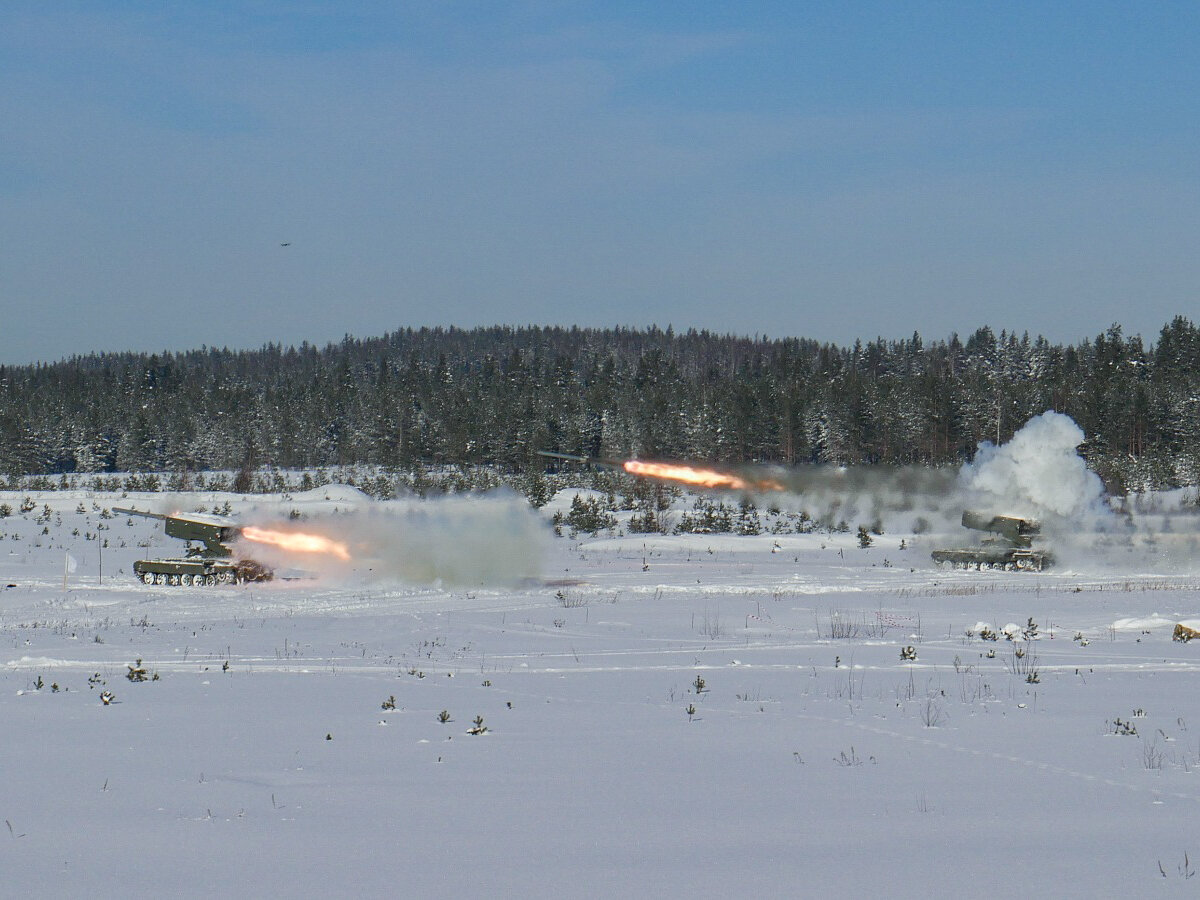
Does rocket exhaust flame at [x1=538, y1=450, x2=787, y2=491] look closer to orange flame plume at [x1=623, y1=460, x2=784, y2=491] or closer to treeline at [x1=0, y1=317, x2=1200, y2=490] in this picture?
orange flame plume at [x1=623, y1=460, x2=784, y2=491]

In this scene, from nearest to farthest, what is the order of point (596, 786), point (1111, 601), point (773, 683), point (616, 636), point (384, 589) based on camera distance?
point (596, 786) → point (773, 683) → point (616, 636) → point (1111, 601) → point (384, 589)

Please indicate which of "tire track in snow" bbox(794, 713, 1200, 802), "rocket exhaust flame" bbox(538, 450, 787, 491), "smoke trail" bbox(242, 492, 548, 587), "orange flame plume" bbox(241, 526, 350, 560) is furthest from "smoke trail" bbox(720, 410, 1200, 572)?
"tire track in snow" bbox(794, 713, 1200, 802)

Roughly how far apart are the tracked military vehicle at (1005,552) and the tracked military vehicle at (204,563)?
1031 inches

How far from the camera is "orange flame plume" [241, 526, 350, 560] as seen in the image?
39.6 metres

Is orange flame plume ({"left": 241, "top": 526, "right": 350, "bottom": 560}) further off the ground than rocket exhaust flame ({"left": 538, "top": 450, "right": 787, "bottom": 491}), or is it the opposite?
rocket exhaust flame ({"left": 538, "top": 450, "right": 787, "bottom": 491})

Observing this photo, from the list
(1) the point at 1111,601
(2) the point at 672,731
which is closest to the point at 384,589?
(1) the point at 1111,601

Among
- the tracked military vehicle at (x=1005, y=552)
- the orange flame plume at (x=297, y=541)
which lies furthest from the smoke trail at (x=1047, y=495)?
the orange flame plume at (x=297, y=541)

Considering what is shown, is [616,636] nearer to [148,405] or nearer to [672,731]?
[672,731]

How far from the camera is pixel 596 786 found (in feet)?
32.1

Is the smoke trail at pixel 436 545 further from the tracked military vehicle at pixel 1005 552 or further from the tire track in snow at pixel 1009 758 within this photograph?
the tire track in snow at pixel 1009 758

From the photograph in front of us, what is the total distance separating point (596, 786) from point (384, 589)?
88.1 feet

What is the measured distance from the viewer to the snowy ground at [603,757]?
290 inches

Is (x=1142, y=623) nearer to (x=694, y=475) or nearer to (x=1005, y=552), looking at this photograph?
(x=694, y=475)

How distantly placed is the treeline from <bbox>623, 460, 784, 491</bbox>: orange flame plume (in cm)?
1768
